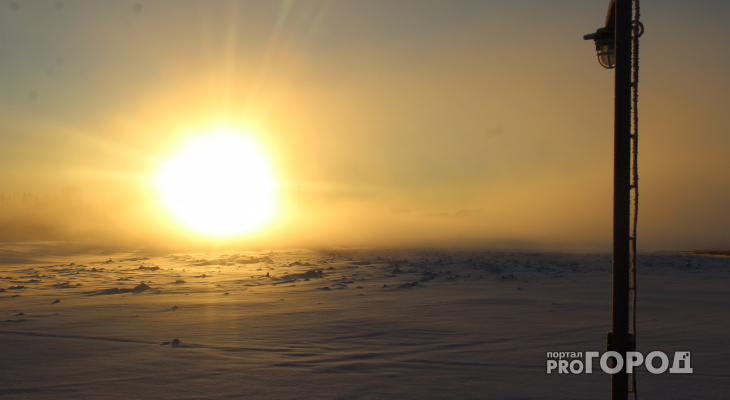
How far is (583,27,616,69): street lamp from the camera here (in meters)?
3.88

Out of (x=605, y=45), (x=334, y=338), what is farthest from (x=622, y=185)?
(x=334, y=338)

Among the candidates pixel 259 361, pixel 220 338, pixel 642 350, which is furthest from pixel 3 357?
pixel 642 350

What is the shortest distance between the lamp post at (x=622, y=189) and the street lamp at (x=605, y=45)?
0.81 feet

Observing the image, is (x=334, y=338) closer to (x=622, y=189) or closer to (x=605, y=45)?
(x=622, y=189)

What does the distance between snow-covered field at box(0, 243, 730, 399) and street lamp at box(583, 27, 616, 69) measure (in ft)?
10.2

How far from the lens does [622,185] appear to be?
340 centimetres

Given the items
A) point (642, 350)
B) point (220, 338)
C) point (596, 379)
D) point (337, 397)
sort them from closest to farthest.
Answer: point (337, 397) → point (596, 379) → point (642, 350) → point (220, 338)

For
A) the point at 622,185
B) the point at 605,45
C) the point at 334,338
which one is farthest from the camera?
the point at 334,338

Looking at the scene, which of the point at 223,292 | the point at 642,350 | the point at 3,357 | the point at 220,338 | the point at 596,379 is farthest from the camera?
the point at 223,292

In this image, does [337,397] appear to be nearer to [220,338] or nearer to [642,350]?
[220,338]

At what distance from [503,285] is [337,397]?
9488mm

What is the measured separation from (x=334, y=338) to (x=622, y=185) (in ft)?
14.6

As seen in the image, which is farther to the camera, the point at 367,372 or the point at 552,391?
the point at 367,372

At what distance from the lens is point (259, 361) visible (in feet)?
17.7
